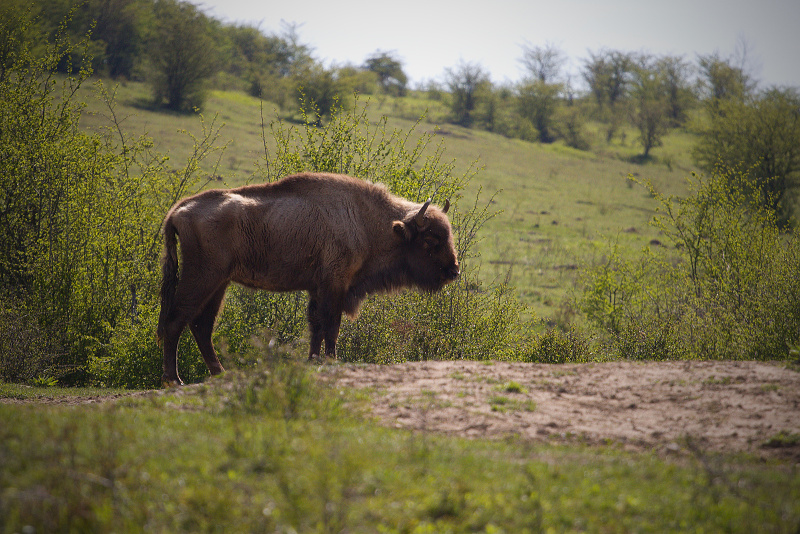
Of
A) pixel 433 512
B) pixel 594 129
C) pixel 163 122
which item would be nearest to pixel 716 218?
pixel 433 512

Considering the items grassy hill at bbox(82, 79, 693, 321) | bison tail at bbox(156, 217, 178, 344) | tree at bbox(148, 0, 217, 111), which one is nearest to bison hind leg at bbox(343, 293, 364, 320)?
bison tail at bbox(156, 217, 178, 344)

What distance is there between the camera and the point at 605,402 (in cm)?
696

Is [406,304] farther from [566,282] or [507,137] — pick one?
[507,137]

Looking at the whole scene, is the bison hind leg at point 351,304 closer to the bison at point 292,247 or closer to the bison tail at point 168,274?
the bison at point 292,247

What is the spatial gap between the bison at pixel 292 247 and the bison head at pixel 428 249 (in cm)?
2

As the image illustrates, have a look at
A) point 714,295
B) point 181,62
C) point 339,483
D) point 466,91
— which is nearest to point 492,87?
point 466,91

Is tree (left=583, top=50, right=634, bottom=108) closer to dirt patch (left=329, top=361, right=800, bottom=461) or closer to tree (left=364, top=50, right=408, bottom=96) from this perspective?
tree (left=364, top=50, right=408, bottom=96)

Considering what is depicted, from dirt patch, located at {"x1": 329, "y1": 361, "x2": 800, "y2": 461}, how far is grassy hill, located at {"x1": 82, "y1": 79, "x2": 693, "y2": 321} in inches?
415

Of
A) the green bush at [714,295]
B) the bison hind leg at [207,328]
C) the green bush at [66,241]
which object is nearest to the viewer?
the bison hind leg at [207,328]

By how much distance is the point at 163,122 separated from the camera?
37.6m

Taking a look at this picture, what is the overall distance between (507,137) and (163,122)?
35.6 m

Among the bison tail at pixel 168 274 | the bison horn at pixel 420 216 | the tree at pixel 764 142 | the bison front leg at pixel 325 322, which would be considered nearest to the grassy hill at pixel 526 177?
the tree at pixel 764 142

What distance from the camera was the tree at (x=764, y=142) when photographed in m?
32.3

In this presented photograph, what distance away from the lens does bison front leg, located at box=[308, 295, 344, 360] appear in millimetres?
9500
